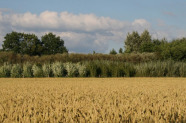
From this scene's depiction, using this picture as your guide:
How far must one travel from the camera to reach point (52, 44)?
4109cm

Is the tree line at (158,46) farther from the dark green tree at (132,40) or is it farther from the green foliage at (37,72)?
the green foliage at (37,72)

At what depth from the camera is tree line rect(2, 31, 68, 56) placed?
38938 millimetres

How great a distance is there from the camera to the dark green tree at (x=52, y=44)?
40906 mm

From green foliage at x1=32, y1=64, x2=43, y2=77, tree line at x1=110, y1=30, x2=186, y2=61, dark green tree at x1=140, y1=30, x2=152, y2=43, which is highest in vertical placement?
dark green tree at x1=140, y1=30, x2=152, y2=43

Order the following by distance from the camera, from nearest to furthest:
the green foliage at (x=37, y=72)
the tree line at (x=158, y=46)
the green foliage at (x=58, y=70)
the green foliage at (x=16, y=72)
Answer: the green foliage at (x=58, y=70)
the green foliage at (x=37, y=72)
the green foliage at (x=16, y=72)
the tree line at (x=158, y=46)

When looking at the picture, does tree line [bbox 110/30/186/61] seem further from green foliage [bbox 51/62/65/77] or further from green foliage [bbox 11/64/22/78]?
green foliage [bbox 11/64/22/78]

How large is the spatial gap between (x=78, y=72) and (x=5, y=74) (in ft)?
14.1

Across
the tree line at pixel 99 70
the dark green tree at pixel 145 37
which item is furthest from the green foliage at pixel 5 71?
the dark green tree at pixel 145 37

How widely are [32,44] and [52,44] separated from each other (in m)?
3.40

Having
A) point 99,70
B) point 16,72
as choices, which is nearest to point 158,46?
point 99,70

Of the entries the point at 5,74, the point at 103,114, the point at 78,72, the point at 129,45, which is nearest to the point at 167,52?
the point at 78,72

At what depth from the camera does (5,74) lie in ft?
47.4

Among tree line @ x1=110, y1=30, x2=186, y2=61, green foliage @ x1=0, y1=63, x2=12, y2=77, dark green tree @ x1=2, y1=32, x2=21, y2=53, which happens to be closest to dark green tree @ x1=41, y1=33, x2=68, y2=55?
dark green tree @ x1=2, y1=32, x2=21, y2=53

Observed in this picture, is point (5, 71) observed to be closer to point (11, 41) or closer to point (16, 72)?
point (16, 72)
